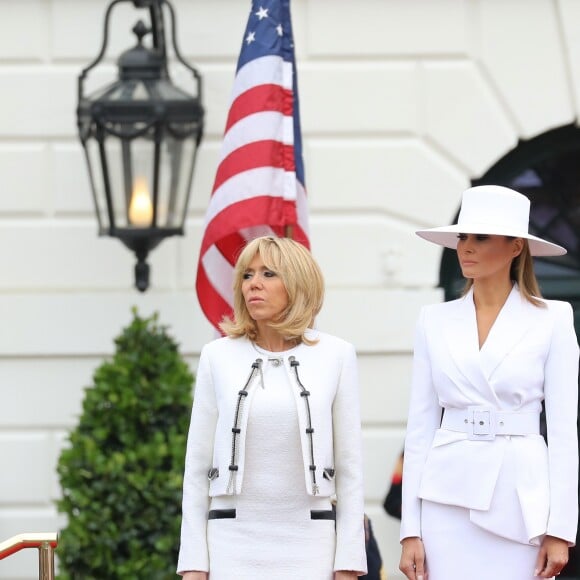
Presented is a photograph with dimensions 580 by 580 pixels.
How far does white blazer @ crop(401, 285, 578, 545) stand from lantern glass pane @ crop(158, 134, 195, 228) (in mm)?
2709

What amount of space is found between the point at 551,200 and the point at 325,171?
1.27m

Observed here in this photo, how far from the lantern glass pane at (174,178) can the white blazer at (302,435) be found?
276cm

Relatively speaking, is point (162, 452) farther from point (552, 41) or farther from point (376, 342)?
point (552, 41)

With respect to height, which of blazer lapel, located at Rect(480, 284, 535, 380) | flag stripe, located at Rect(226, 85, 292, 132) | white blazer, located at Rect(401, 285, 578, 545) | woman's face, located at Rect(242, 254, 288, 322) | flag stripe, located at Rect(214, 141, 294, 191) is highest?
flag stripe, located at Rect(226, 85, 292, 132)

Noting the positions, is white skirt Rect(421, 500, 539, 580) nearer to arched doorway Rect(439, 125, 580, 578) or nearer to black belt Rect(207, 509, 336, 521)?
black belt Rect(207, 509, 336, 521)

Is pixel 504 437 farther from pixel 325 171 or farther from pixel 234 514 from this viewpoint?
pixel 325 171

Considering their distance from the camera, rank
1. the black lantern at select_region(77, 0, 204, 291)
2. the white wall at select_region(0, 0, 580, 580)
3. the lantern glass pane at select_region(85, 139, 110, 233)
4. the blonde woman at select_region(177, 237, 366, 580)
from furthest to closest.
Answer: the white wall at select_region(0, 0, 580, 580)
the lantern glass pane at select_region(85, 139, 110, 233)
the black lantern at select_region(77, 0, 204, 291)
the blonde woman at select_region(177, 237, 366, 580)

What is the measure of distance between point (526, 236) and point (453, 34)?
3.59m

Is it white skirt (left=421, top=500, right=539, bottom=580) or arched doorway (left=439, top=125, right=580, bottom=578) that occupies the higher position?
arched doorway (left=439, top=125, right=580, bottom=578)

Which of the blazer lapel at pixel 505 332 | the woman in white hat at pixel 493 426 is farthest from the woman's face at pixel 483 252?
the blazer lapel at pixel 505 332

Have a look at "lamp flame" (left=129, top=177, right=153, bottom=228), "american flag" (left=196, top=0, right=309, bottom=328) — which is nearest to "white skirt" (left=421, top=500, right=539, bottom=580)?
"american flag" (left=196, top=0, right=309, bottom=328)

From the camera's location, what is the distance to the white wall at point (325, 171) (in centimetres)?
805

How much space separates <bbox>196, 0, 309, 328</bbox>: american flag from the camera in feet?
22.3

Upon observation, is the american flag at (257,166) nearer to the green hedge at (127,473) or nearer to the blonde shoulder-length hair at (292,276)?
the green hedge at (127,473)
